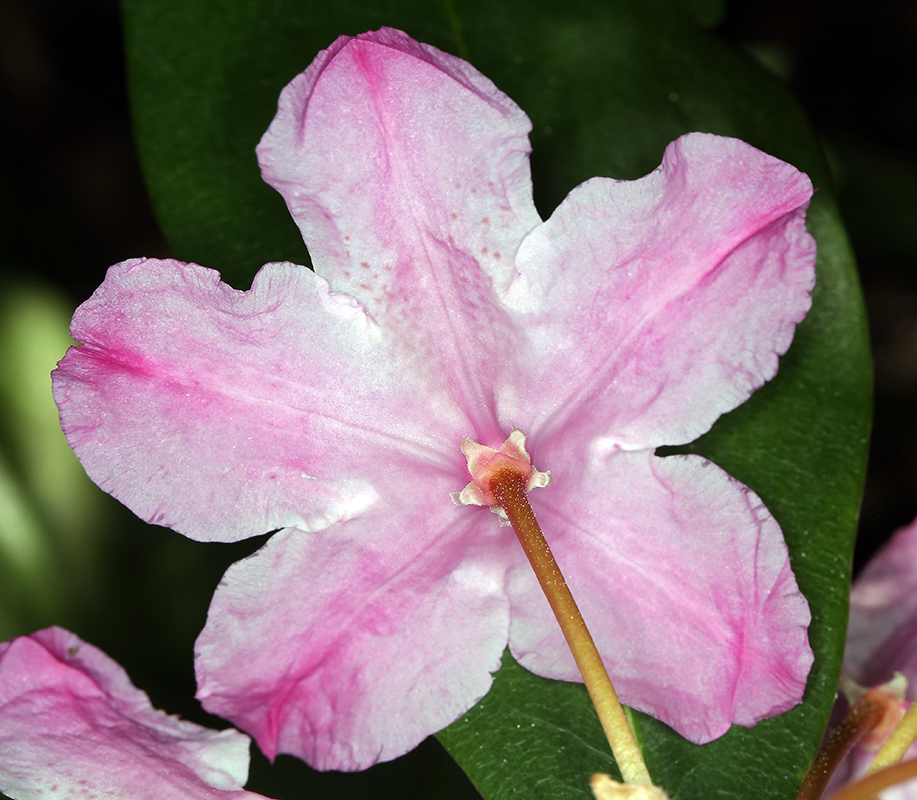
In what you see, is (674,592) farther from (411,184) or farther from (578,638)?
(411,184)

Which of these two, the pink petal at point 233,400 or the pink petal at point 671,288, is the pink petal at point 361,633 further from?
the pink petal at point 671,288

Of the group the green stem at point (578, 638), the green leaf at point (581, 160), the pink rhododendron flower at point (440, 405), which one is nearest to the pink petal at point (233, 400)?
the pink rhododendron flower at point (440, 405)

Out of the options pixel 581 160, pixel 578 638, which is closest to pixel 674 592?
pixel 578 638

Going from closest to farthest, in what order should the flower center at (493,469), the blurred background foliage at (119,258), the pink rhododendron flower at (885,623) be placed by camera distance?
the flower center at (493,469) < the pink rhododendron flower at (885,623) < the blurred background foliage at (119,258)

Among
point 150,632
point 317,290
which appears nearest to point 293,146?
point 317,290

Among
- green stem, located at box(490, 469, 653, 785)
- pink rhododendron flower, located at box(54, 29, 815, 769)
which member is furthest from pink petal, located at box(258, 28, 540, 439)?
green stem, located at box(490, 469, 653, 785)

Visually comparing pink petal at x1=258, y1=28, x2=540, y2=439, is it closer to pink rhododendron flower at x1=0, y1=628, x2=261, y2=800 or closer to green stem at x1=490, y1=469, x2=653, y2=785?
green stem at x1=490, y1=469, x2=653, y2=785
